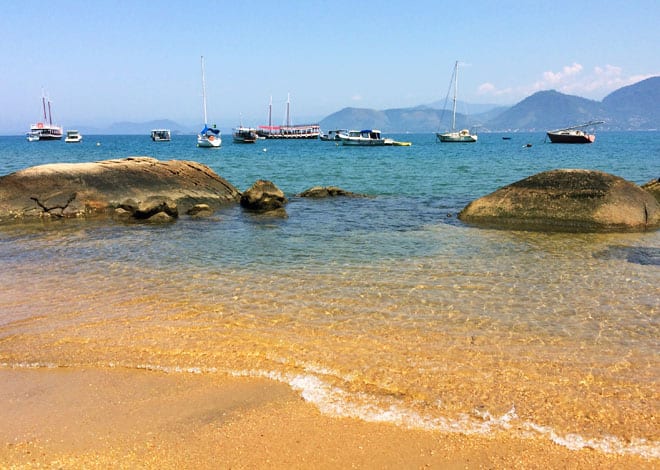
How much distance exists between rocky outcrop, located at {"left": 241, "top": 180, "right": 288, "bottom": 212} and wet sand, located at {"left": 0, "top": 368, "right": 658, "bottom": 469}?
578 inches

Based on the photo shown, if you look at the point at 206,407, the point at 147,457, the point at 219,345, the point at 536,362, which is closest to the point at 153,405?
the point at 206,407

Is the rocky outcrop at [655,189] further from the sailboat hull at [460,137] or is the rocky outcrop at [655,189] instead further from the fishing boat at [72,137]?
the fishing boat at [72,137]

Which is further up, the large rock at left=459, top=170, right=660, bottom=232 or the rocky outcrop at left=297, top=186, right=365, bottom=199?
the large rock at left=459, top=170, right=660, bottom=232

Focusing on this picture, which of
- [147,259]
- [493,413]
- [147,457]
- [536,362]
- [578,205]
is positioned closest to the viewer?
[147,457]

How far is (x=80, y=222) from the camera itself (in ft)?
56.3

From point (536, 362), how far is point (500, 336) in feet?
2.77

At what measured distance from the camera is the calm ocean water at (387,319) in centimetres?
515

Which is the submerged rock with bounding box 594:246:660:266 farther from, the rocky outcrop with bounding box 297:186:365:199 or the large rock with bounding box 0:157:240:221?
the large rock with bounding box 0:157:240:221

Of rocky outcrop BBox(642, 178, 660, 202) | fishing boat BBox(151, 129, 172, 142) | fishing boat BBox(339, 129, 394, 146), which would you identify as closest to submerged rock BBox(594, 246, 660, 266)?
rocky outcrop BBox(642, 178, 660, 202)

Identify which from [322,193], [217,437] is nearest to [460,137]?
[322,193]

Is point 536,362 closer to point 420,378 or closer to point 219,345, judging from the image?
point 420,378

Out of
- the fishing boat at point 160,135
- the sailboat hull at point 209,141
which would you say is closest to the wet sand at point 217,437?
the sailboat hull at point 209,141

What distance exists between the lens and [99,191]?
19078 millimetres

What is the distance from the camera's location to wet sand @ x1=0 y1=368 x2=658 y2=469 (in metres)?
4.15
